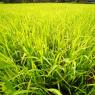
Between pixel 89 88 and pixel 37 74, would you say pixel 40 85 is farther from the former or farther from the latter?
pixel 89 88

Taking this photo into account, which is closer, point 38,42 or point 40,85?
point 40,85

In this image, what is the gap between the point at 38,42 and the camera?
0.93m

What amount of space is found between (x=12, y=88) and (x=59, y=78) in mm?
170

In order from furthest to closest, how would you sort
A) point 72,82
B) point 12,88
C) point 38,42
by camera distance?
point 38,42
point 72,82
point 12,88

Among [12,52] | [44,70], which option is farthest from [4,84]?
[12,52]

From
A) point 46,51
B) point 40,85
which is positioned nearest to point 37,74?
point 40,85

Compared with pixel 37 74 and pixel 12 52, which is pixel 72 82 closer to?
pixel 37 74

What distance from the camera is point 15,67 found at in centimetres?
76

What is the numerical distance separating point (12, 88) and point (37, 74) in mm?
94

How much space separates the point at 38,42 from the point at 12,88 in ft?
0.91

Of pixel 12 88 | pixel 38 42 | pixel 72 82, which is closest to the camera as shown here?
pixel 12 88

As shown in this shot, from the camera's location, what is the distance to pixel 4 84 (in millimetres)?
708

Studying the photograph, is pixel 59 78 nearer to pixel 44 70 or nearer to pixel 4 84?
pixel 44 70

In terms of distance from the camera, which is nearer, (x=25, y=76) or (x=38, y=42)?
(x=25, y=76)
